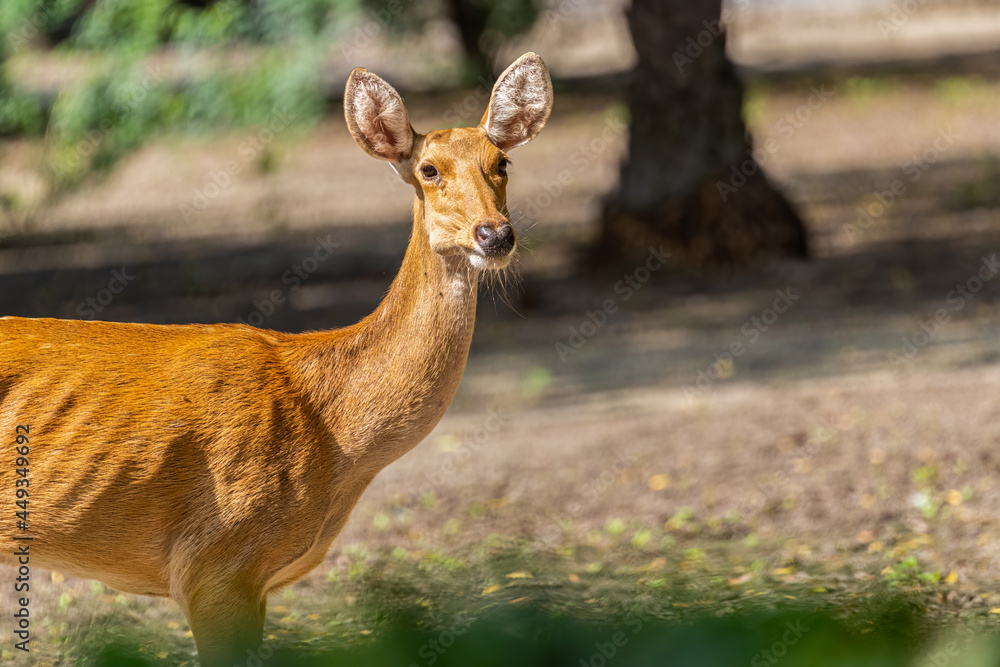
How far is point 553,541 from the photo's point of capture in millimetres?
6930

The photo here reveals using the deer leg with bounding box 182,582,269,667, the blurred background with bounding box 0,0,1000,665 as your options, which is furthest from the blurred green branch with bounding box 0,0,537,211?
the deer leg with bounding box 182,582,269,667

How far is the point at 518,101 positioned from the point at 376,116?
50 cm

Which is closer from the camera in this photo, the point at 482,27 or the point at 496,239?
→ the point at 496,239

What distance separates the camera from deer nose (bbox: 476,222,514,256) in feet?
12.0

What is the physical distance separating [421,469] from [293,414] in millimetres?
4438

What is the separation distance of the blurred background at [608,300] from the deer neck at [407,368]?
21.2 inches

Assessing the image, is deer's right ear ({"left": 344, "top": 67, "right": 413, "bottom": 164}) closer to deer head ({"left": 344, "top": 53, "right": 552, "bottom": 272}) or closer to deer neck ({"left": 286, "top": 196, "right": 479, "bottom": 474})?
deer head ({"left": 344, "top": 53, "right": 552, "bottom": 272})

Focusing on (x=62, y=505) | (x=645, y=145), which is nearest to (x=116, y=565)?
(x=62, y=505)

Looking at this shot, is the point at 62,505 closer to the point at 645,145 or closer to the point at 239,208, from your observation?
the point at 645,145

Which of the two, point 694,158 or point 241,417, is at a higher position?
point 241,417

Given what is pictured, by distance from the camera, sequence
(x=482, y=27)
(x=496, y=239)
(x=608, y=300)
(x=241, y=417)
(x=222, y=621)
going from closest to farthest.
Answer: (x=496, y=239)
(x=222, y=621)
(x=241, y=417)
(x=608, y=300)
(x=482, y=27)

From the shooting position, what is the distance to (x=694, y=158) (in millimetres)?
12375

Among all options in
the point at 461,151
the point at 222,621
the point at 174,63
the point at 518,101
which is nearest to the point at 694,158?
the point at 174,63

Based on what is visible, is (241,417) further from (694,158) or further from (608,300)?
(694,158)
